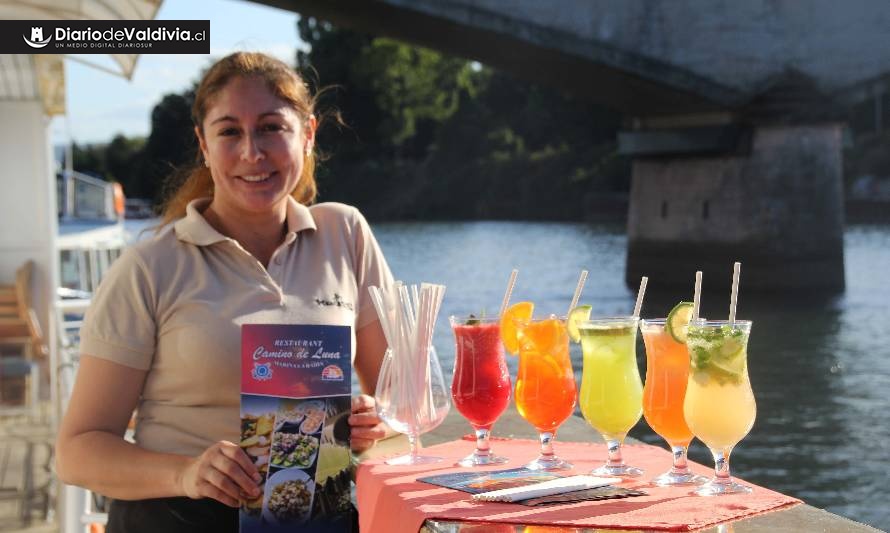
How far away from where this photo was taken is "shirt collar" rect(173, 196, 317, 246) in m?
2.22

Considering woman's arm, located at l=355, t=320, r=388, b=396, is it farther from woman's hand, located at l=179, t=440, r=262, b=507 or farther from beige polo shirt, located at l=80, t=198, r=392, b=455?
woman's hand, located at l=179, t=440, r=262, b=507

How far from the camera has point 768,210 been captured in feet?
68.7

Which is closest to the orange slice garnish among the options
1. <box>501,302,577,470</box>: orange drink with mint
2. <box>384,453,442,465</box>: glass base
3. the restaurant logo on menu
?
<box>501,302,577,470</box>: orange drink with mint

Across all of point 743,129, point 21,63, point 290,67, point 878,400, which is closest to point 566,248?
point 743,129

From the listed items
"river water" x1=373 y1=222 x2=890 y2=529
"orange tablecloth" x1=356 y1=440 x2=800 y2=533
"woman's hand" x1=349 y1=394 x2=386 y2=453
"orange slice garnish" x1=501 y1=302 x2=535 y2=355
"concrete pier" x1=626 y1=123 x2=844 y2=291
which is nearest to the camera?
"orange tablecloth" x1=356 y1=440 x2=800 y2=533

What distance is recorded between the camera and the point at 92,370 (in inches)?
82.4

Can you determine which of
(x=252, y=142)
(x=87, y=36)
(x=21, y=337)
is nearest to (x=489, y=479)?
(x=252, y=142)

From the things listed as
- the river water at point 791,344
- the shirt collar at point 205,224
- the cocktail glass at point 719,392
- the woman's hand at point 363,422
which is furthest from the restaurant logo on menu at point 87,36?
the cocktail glass at point 719,392

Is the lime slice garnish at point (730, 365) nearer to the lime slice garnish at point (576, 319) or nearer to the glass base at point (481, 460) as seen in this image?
the lime slice garnish at point (576, 319)

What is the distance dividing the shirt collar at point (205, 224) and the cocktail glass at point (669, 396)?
74 cm

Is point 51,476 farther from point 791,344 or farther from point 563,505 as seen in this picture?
point 791,344

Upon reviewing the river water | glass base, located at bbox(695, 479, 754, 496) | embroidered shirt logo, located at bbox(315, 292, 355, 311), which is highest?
embroidered shirt logo, located at bbox(315, 292, 355, 311)

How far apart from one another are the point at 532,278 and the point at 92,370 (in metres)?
24.5

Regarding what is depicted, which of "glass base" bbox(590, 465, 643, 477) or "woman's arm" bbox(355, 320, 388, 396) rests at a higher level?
"woman's arm" bbox(355, 320, 388, 396)
